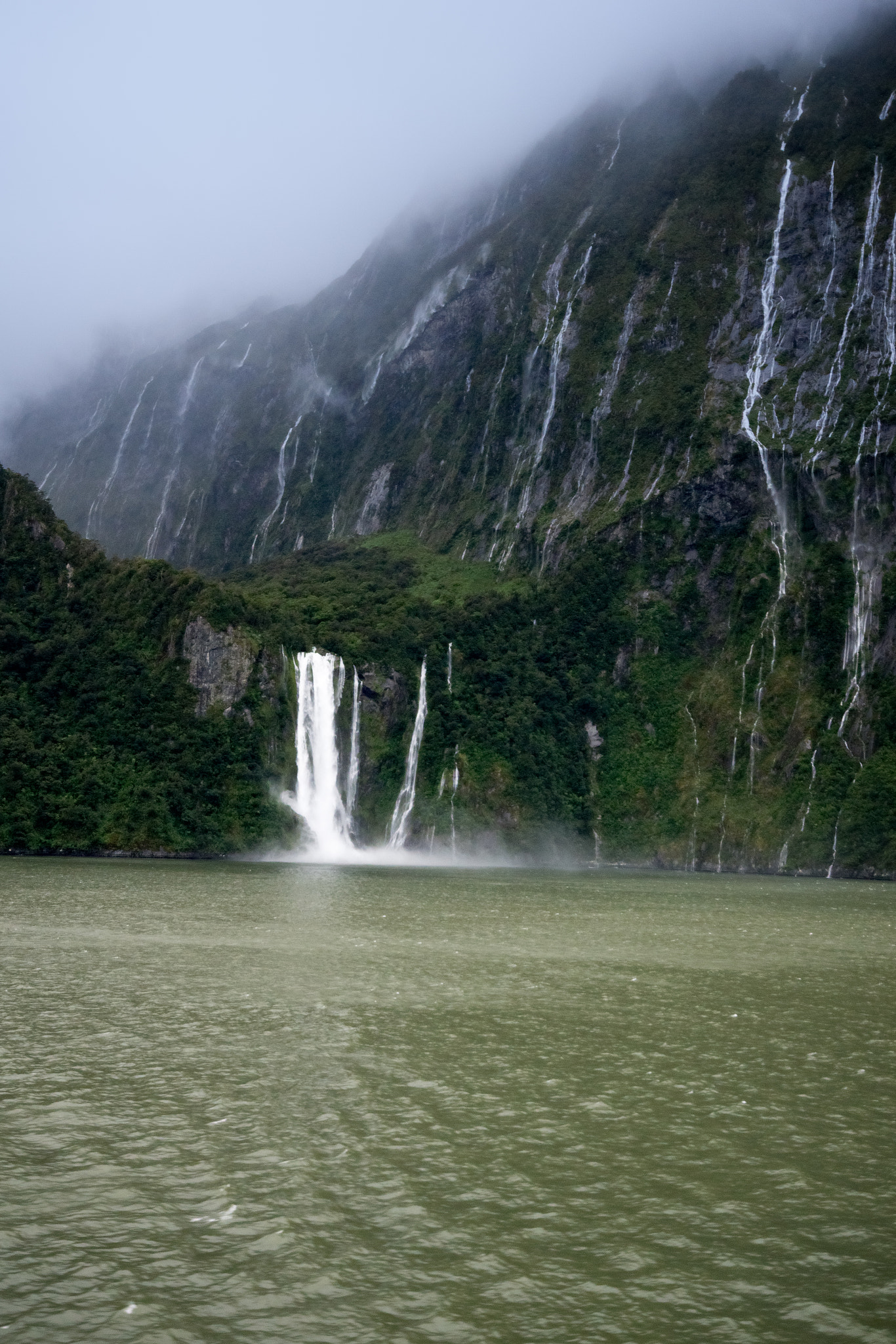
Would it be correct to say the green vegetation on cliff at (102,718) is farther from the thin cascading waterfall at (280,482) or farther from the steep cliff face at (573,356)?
the thin cascading waterfall at (280,482)

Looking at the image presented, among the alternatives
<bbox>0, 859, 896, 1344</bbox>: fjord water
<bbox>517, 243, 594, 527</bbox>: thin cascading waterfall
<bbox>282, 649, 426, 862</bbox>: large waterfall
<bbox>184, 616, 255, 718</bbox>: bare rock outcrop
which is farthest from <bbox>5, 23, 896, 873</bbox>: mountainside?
<bbox>0, 859, 896, 1344</bbox>: fjord water

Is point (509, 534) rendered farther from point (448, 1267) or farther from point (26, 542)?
point (448, 1267)

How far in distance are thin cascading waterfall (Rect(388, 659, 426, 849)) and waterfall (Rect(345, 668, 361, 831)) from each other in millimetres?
3558

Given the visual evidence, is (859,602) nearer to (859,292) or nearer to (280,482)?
(859,292)

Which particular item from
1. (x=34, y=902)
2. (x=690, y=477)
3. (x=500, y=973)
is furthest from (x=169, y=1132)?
(x=690, y=477)

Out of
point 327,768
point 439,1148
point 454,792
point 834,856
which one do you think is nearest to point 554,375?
point 454,792

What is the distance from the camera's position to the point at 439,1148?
1282 cm

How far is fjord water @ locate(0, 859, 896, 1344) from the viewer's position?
9.05 meters

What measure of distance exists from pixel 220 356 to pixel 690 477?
10658cm

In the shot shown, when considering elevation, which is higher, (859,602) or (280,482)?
(280,482)

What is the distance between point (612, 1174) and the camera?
1212 centimetres

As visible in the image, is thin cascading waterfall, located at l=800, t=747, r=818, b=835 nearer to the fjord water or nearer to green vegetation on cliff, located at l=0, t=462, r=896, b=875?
green vegetation on cliff, located at l=0, t=462, r=896, b=875

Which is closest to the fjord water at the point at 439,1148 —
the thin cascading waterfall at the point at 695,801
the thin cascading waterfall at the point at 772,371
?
the thin cascading waterfall at the point at 695,801

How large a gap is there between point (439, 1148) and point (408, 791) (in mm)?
78614
